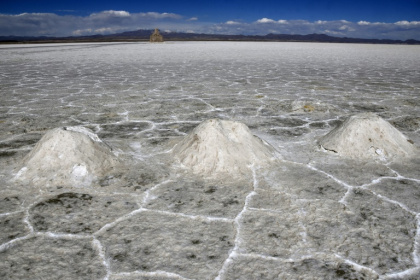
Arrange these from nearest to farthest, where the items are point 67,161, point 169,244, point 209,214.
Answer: point 169,244, point 209,214, point 67,161

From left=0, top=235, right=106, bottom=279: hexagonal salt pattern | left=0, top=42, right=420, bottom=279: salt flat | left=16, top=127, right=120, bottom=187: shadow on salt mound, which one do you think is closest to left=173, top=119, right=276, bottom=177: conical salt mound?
left=0, top=42, right=420, bottom=279: salt flat

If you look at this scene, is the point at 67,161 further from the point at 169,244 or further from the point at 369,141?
the point at 369,141

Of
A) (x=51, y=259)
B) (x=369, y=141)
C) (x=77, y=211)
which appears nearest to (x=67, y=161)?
(x=77, y=211)

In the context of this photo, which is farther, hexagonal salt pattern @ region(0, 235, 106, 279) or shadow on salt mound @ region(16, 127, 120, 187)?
shadow on salt mound @ region(16, 127, 120, 187)

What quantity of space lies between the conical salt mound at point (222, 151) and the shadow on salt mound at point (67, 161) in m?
0.60

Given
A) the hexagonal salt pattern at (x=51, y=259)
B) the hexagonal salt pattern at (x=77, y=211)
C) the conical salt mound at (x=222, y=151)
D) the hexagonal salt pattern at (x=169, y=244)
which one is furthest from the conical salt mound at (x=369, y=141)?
the hexagonal salt pattern at (x=51, y=259)

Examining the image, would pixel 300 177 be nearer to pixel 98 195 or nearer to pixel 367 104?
pixel 98 195

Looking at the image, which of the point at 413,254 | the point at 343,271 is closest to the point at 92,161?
the point at 343,271

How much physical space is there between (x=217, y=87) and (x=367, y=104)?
2747 millimetres

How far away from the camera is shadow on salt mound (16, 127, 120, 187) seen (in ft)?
7.57

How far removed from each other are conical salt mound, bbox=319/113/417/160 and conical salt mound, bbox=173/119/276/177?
0.63 m

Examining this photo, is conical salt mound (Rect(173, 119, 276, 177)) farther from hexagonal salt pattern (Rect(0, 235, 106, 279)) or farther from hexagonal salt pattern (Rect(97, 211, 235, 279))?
hexagonal salt pattern (Rect(0, 235, 106, 279))

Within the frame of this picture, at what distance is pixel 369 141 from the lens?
283cm

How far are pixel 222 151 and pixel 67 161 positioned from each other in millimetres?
1153
